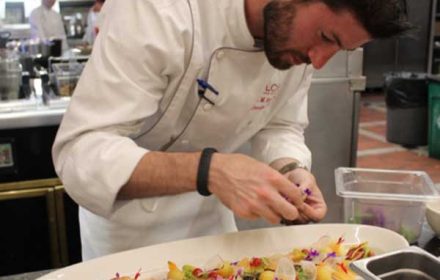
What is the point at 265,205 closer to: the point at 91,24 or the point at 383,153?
the point at 91,24

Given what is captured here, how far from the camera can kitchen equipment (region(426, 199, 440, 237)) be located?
121 centimetres

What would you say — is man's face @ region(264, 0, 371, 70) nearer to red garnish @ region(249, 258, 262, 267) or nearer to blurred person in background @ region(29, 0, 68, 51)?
red garnish @ region(249, 258, 262, 267)

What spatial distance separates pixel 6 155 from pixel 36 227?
35 cm

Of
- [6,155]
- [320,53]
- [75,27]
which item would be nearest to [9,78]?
[6,155]

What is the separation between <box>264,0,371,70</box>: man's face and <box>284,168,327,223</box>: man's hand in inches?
10.9

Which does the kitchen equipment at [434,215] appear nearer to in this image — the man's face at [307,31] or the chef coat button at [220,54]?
the man's face at [307,31]

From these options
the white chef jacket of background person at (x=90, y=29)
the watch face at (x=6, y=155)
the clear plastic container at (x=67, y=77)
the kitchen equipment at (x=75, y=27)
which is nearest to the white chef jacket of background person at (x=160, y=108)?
the watch face at (x=6, y=155)

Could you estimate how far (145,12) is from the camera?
107cm

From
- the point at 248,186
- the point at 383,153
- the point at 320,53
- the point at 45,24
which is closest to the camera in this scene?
the point at 248,186

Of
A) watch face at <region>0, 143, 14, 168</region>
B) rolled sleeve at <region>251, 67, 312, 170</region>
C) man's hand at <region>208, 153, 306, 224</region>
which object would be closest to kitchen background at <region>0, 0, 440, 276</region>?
watch face at <region>0, 143, 14, 168</region>

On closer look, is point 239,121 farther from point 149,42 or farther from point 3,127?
point 3,127

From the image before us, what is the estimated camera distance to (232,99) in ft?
4.03

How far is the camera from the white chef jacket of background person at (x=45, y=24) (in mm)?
3426

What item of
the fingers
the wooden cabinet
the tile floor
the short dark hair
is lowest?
the tile floor
